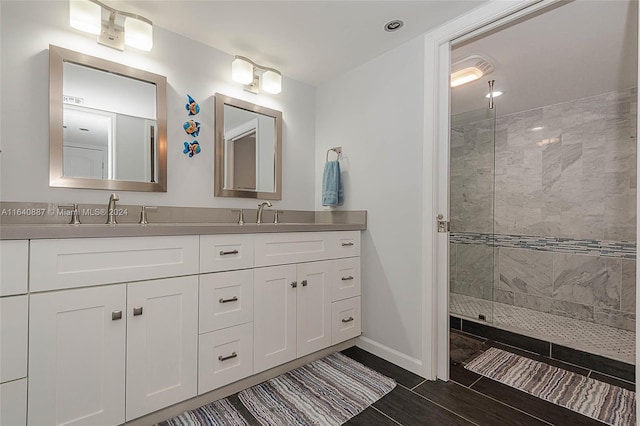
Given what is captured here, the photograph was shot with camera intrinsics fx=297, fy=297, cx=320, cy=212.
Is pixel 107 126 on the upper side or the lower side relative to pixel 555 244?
upper

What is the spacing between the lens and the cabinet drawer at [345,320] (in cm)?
210

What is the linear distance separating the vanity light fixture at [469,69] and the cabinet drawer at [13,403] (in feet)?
9.81

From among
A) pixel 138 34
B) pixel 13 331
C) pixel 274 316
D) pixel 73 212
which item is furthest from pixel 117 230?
pixel 138 34

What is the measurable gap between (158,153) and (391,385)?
79.9 inches

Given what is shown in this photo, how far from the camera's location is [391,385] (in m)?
1.78

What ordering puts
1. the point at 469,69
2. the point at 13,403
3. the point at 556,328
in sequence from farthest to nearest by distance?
1. the point at 556,328
2. the point at 469,69
3. the point at 13,403

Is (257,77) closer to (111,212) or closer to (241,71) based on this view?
(241,71)

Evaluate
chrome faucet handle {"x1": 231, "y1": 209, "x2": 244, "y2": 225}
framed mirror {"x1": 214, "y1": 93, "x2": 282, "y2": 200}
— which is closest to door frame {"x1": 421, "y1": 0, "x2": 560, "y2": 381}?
framed mirror {"x1": 214, "y1": 93, "x2": 282, "y2": 200}

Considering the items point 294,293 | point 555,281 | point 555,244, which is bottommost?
point 555,281

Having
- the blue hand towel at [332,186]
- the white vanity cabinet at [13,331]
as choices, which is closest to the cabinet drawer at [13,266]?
the white vanity cabinet at [13,331]

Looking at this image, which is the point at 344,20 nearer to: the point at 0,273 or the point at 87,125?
the point at 87,125

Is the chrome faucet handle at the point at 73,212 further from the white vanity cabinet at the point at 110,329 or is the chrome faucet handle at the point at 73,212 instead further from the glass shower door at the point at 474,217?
the glass shower door at the point at 474,217

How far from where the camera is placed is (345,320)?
7.11 ft

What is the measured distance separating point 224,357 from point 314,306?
636mm
